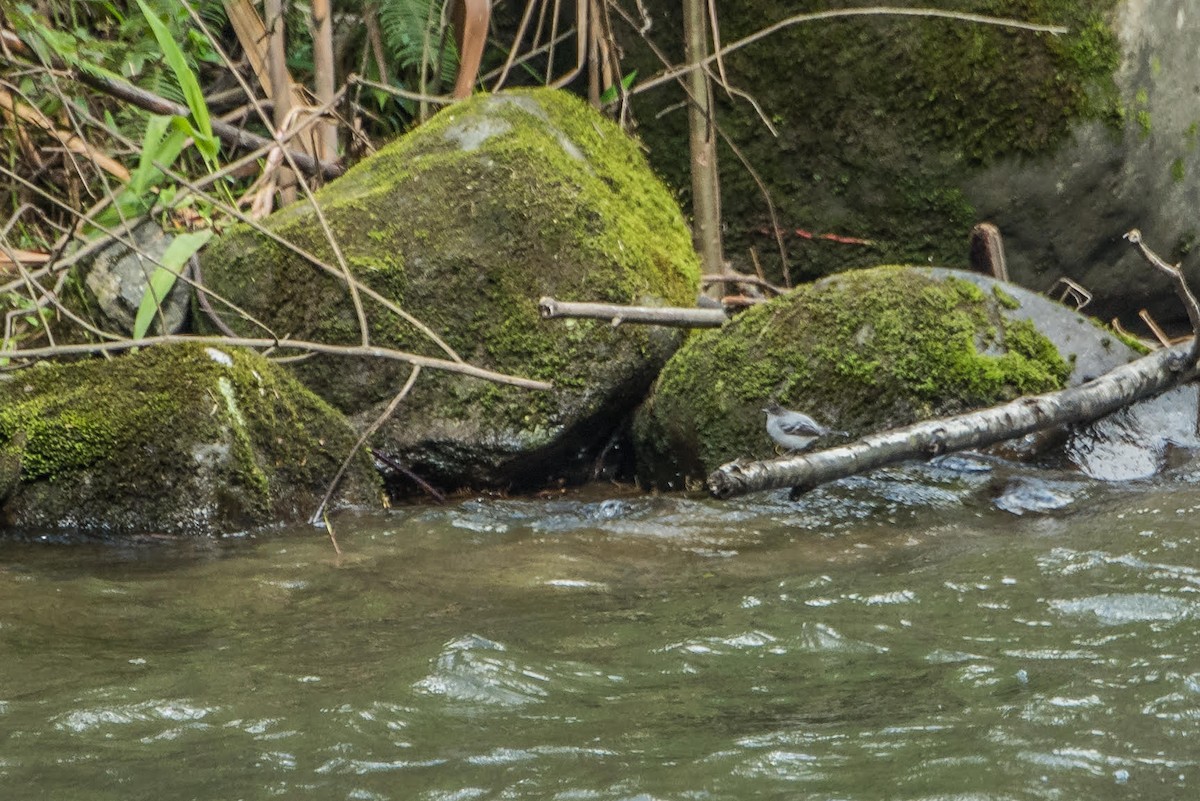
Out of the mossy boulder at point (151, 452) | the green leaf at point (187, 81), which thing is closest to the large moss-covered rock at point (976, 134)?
the green leaf at point (187, 81)

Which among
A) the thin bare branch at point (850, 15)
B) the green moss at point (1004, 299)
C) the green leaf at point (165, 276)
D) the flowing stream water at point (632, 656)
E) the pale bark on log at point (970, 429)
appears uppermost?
the thin bare branch at point (850, 15)

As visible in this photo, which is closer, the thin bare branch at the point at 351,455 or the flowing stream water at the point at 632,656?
the flowing stream water at the point at 632,656

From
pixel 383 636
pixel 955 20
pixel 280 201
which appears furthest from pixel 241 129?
pixel 383 636

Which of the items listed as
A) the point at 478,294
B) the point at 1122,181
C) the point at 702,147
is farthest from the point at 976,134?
the point at 478,294

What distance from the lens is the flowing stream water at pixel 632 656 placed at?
2227 mm

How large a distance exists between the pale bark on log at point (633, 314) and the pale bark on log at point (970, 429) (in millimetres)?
881

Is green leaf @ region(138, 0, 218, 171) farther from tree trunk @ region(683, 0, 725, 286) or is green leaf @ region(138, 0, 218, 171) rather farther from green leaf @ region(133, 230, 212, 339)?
tree trunk @ region(683, 0, 725, 286)

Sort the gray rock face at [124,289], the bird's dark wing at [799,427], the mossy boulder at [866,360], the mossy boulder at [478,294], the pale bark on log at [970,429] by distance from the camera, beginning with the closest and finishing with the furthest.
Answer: the pale bark on log at [970,429] → the bird's dark wing at [799,427] → the mossy boulder at [866,360] → the mossy boulder at [478,294] → the gray rock face at [124,289]

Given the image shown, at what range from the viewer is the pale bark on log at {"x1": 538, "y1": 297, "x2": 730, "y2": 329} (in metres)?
4.20

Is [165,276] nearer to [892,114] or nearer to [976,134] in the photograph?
[892,114]

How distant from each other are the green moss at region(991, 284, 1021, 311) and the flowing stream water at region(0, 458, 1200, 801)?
857 millimetres

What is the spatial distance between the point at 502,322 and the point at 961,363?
5.91ft

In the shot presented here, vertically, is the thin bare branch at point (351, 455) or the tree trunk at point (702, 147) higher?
the tree trunk at point (702, 147)

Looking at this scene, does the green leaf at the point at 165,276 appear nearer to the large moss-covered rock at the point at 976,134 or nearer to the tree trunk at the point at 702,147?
the tree trunk at the point at 702,147
